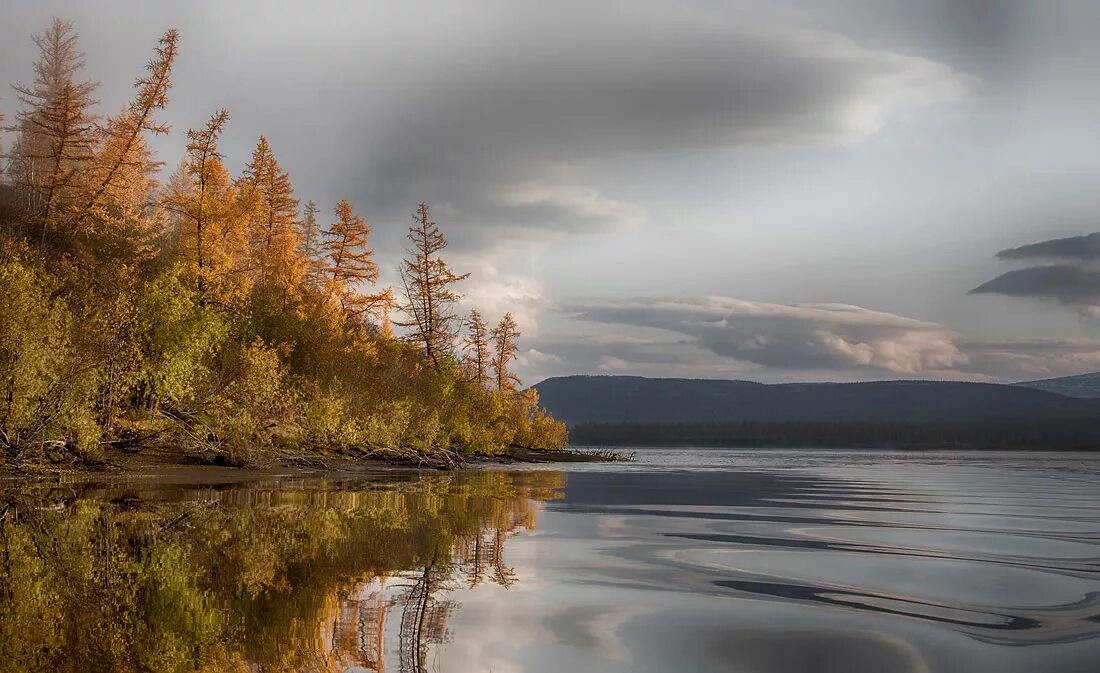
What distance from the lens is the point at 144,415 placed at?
3381cm

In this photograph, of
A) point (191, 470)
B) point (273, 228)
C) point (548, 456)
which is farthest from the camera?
point (548, 456)

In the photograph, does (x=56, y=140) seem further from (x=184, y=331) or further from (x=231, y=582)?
(x=231, y=582)

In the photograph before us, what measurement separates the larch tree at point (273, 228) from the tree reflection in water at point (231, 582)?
3725cm

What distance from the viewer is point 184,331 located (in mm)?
34000

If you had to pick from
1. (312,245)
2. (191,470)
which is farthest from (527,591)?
(312,245)

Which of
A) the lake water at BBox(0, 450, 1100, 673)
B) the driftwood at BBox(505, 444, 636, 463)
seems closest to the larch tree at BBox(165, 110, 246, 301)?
the lake water at BBox(0, 450, 1100, 673)

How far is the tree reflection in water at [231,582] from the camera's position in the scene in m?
6.94

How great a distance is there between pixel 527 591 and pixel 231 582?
3.44m

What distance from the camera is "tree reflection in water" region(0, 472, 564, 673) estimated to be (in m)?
6.94

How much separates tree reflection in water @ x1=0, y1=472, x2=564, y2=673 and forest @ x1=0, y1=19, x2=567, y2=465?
8.41 metres

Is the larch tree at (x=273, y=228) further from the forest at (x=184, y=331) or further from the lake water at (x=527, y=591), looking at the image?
the lake water at (x=527, y=591)

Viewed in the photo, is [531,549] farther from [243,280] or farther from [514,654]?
[243,280]

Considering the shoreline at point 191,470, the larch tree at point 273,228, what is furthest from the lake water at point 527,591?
the larch tree at point 273,228

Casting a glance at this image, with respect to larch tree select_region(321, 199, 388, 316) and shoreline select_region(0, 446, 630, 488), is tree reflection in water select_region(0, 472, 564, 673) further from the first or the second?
larch tree select_region(321, 199, 388, 316)
